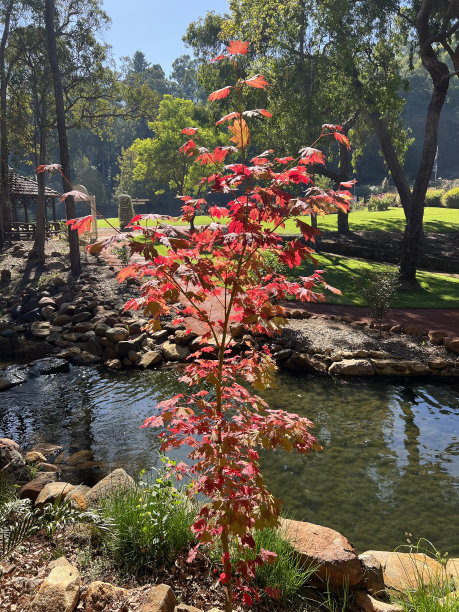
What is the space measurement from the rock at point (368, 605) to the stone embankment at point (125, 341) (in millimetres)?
5343

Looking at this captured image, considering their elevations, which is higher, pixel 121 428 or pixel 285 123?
pixel 285 123

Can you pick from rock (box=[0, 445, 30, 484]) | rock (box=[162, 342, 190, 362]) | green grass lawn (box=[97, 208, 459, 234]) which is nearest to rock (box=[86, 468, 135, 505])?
rock (box=[0, 445, 30, 484])

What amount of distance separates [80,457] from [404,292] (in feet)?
37.5

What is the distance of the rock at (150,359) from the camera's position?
34.5 ft

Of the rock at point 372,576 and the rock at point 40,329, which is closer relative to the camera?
the rock at point 372,576

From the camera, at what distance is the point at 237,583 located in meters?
3.43

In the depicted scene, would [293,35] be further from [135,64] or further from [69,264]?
[135,64]

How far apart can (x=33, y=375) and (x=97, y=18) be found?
51.4 ft

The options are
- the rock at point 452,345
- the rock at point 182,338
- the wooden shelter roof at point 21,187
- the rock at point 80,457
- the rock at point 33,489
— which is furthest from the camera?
the wooden shelter roof at point 21,187

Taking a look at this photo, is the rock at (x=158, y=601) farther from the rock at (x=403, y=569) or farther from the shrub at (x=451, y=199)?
the shrub at (x=451, y=199)

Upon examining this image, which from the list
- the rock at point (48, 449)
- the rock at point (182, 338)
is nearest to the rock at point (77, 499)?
the rock at point (48, 449)

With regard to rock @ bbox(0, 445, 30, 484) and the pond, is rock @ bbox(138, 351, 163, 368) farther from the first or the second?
rock @ bbox(0, 445, 30, 484)

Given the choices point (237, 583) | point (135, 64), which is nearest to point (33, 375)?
point (237, 583)

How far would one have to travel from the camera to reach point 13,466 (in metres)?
5.43
